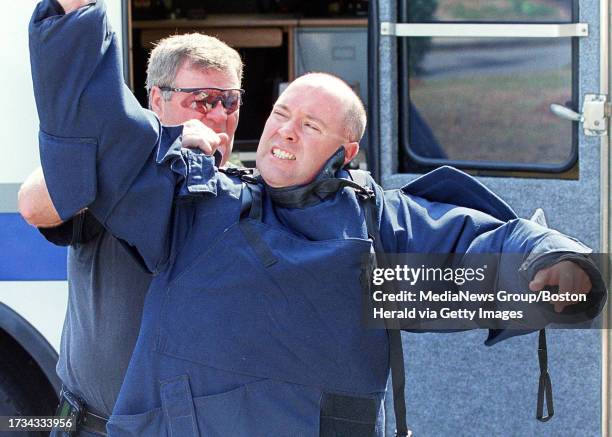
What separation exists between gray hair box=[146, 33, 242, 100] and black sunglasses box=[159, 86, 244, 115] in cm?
4

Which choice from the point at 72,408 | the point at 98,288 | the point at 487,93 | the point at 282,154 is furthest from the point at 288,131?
the point at 487,93

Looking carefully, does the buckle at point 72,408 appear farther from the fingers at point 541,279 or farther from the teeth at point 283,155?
the fingers at point 541,279

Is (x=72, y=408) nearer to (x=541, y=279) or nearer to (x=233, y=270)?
(x=233, y=270)

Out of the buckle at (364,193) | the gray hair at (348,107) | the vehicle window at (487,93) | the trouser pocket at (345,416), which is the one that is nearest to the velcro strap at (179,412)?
the trouser pocket at (345,416)

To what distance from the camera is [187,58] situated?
2.50 m

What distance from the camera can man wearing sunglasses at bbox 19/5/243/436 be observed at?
84.3 inches

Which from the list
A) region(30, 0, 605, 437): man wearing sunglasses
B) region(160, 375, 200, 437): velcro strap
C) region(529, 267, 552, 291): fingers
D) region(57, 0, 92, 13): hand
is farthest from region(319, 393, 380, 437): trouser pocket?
region(57, 0, 92, 13): hand

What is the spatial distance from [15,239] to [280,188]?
151 centimetres

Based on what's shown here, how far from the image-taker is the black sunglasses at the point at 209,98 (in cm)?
246

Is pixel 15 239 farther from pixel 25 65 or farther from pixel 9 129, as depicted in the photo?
pixel 25 65

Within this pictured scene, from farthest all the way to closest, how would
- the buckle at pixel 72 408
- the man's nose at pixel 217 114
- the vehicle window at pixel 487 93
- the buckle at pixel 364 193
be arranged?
the vehicle window at pixel 487 93
the man's nose at pixel 217 114
the buckle at pixel 72 408
the buckle at pixel 364 193

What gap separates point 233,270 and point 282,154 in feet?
0.84

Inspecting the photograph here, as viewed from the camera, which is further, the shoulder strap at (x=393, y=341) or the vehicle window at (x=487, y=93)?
the vehicle window at (x=487, y=93)

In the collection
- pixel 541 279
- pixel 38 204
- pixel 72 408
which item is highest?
pixel 38 204
